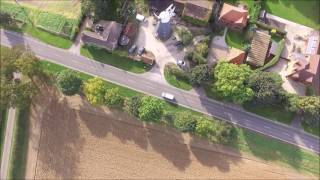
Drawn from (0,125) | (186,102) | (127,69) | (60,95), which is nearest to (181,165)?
(186,102)

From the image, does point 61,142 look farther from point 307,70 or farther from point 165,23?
point 307,70

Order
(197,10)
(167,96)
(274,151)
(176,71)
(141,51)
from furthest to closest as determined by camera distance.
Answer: (141,51)
(167,96)
(274,151)
(176,71)
(197,10)

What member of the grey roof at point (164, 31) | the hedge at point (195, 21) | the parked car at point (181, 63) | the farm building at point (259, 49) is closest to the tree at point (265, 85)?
the farm building at point (259, 49)

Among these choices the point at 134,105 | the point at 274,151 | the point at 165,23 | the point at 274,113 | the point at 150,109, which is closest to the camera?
the point at 150,109

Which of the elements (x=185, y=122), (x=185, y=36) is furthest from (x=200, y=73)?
(x=185, y=122)

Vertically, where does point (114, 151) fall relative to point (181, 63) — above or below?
below

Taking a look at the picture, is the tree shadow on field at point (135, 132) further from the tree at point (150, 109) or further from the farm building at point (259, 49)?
the farm building at point (259, 49)

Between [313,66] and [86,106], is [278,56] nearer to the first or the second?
[313,66]

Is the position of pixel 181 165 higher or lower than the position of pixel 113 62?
lower
